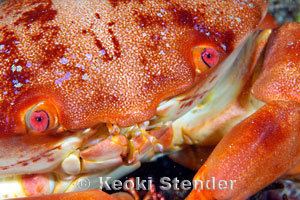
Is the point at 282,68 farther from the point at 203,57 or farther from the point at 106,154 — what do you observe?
the point at 106,154

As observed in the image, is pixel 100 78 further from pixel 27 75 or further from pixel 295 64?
pixel 295 64

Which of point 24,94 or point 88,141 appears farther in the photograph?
point 88,141

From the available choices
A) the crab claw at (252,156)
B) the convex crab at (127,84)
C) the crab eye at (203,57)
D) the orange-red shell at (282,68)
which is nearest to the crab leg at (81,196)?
the convex crab at (127,84)

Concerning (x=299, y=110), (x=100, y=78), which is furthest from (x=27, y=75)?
(x=299, y=110)

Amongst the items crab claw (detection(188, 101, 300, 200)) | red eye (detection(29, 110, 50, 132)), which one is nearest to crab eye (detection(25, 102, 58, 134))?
red eye (detection(29, 110, 50, 132))

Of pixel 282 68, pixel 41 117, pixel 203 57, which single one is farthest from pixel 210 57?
pixel 41 117
